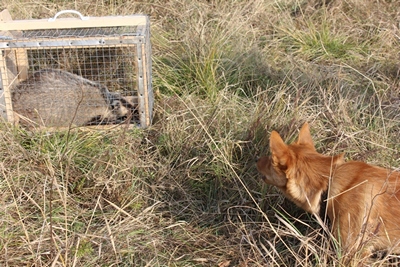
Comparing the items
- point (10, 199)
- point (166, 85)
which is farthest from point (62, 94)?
point (10, 199)

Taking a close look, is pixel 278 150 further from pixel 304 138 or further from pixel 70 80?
pixel 70 80

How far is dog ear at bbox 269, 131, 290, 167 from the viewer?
285 cm

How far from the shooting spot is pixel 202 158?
12.5 ft

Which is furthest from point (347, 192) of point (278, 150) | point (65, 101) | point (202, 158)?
point (65, 101)

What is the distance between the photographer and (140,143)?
4.16m

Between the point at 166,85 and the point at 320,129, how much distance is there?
1536mm

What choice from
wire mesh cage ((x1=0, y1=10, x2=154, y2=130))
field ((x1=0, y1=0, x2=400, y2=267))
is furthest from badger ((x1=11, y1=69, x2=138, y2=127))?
field ((x1=0, y1=0, x2=400, y2=267))

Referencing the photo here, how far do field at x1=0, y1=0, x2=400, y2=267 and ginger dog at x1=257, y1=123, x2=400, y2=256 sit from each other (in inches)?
4.7

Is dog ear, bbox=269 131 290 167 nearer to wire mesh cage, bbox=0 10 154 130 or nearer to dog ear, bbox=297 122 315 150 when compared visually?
dog ear, bbox=297 122 315 150

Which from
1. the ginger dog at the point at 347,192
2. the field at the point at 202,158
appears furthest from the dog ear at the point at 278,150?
the field at the point at 202,158

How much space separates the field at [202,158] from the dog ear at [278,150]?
294 millimetres

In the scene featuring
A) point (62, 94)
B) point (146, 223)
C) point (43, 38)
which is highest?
point (43, 38)

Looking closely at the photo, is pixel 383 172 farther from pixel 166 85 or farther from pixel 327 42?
pixel 327 42

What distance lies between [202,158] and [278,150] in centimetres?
104
